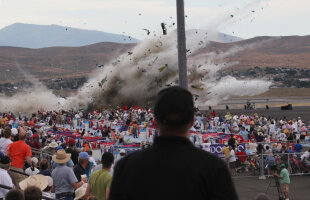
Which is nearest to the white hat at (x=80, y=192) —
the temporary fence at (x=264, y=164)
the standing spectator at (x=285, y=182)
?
the standing spectator at (x=285, y=182)

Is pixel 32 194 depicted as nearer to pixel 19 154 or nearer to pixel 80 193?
pixel 80 193

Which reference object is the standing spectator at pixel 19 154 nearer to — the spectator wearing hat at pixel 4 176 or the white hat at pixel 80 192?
the spectator wearing hat at pixel 4 176

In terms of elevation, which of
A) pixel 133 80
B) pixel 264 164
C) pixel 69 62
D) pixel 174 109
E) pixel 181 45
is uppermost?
pixel 69 62

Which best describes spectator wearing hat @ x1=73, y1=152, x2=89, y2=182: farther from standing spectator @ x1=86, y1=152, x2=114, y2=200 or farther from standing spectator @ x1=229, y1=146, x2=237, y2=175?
standing spectator @ x1=229, y1=146, x2=237, y2=175

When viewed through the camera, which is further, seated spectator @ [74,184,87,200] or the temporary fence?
the temporary fence

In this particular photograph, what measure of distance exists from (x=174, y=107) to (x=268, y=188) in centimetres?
1293

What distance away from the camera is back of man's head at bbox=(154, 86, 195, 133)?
2496 mm

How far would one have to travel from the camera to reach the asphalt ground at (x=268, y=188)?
546 inches

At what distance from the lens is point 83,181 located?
739 cm

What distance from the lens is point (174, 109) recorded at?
2.50 meters

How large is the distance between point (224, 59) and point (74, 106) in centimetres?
12306

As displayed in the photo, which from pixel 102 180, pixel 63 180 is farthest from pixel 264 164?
pixel 102 180

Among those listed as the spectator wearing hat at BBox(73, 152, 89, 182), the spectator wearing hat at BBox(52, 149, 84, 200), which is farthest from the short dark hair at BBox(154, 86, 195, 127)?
the spectator wearing hat at BBox(73, 152, 89, 182)

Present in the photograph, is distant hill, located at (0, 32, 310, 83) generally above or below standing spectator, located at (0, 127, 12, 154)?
above
